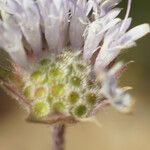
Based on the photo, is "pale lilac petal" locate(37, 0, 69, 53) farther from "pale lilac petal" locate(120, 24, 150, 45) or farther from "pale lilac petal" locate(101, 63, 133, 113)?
"pale lilac petal" locate(101, 63, 133, 113)

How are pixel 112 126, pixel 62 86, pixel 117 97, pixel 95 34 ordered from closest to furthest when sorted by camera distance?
pixel 117 97
pixel 62 86
pixel 95 34
pixel 112 126

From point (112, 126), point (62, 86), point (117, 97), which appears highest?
point (117, 97)

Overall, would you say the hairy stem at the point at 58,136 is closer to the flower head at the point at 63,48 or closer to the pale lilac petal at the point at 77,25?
the flower head at the point at 63,48

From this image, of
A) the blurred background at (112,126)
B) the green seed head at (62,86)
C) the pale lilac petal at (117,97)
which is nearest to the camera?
the pale lilac petal at (117,97)

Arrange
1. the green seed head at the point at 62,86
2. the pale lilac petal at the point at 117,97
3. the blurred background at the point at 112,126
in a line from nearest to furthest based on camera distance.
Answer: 1. the pale lilac petal at the point at 117,97
2. the green seed head at the point at 62,86
3. the blurred background at the point at 112,126

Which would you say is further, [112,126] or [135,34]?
[112,126]

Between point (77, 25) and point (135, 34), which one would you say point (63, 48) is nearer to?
point (77, 25)

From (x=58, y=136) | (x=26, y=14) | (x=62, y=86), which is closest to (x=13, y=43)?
(x=26, y=14)

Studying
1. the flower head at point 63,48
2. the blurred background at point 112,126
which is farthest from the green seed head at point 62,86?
the blurred background at point 112,126
